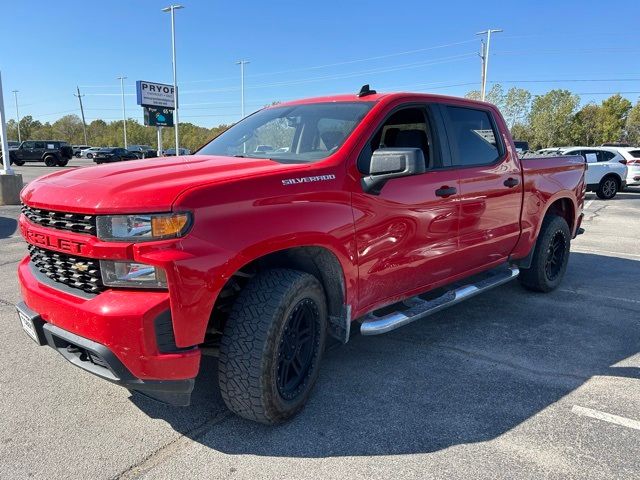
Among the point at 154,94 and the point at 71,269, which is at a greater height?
the point at 154,94

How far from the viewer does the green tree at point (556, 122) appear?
56.2 m

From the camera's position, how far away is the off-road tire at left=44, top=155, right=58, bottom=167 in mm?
→ 38875

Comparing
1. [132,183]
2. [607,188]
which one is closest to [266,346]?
[132,183]

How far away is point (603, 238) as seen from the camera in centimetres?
941

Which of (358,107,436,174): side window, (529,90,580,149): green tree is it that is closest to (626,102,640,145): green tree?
(529,90,580,149): green tree

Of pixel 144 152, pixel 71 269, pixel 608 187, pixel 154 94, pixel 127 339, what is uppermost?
pixel 154 94

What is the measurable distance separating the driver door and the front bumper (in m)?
1.28

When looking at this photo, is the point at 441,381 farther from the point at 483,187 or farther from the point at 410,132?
the point at 410,132

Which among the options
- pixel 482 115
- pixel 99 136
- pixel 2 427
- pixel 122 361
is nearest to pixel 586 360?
pixel 482 115

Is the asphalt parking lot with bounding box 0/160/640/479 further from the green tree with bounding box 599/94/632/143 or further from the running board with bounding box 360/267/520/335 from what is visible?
the green tree with bounding box 599/94/632/143

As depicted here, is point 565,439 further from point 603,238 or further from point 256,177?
point 603,238

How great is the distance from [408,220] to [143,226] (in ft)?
5.96

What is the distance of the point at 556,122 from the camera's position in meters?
56.2

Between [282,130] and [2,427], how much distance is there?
2.61m
